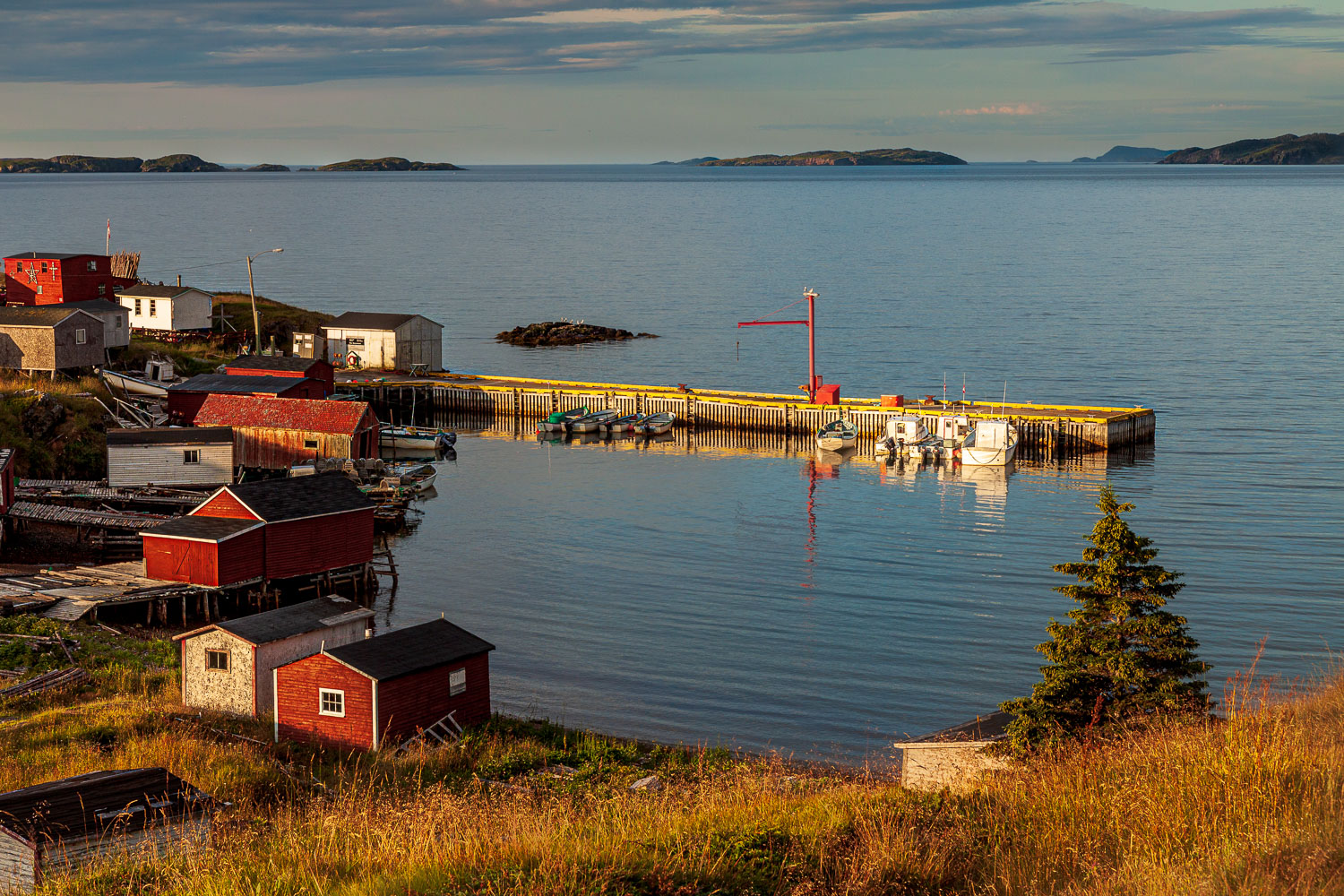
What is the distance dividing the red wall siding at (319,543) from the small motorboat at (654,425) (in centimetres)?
3106

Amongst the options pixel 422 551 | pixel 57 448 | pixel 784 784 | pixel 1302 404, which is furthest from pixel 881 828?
pixel 1302 404

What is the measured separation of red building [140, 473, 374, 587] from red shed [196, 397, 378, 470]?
1508 cm

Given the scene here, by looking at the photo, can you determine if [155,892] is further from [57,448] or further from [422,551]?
[57,448]

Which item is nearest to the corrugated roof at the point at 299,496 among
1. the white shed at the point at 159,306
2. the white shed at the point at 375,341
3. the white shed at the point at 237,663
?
the white shed at the point at 237,663

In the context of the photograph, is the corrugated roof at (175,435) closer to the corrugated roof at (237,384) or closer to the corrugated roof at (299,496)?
the corrugated roof at (237,384)

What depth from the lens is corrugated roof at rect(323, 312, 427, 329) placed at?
278ft

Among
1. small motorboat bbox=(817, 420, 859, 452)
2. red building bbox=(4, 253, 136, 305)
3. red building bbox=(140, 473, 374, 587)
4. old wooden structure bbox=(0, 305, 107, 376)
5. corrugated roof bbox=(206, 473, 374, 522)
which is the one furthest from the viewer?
red building bbox=(4, 253, 136, 305)

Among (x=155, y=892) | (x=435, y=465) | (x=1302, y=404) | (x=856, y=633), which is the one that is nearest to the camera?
(x=155, y=892)

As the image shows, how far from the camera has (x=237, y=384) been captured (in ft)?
211

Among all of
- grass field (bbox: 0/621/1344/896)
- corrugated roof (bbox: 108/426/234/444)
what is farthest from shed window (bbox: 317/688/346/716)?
corrugated roof (bbox: 108/426/234/444)

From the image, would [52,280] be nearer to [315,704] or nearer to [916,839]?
[315,704]

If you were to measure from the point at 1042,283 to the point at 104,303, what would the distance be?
11301 cm

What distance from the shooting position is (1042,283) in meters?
152

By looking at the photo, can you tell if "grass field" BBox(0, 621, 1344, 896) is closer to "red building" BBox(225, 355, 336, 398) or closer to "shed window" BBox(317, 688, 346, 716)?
"shed window" BBox(317, 688, 346, 716)
